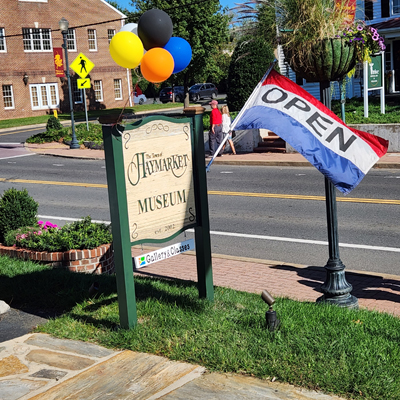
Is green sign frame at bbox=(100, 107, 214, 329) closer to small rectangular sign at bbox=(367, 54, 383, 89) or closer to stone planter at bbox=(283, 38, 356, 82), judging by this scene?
stone planter at bbox=(283, 38, 356, 82)

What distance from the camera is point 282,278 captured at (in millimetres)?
7992

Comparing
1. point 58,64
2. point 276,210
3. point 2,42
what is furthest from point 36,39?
point 276,210

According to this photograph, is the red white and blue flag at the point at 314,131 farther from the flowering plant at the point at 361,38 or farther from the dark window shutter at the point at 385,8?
the dark window shutter at the point at 385,8

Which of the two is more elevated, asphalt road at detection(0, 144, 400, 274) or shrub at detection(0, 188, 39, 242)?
shrub at detection(0, 188, 39, 242)

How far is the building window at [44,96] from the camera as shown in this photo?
1789 inches

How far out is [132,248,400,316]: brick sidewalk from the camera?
7.19 meters

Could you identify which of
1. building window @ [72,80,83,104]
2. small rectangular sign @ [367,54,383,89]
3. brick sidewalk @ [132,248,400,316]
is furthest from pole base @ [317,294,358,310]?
building window @ [72,80,83,104]

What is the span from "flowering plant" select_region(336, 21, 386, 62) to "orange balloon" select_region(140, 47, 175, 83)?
1.93 meters

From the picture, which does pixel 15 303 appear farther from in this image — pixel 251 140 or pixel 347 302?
pixel 251 140

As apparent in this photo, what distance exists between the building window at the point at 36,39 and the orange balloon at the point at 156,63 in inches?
1614

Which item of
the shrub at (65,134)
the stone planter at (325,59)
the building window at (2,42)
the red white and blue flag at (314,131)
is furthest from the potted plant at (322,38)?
the building window at (2,42)

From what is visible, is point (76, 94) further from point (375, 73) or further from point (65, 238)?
point (65, 238)

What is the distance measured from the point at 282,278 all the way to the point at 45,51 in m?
41.6

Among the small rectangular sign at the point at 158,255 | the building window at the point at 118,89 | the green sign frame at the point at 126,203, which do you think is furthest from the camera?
the building window at the point at 118,89
